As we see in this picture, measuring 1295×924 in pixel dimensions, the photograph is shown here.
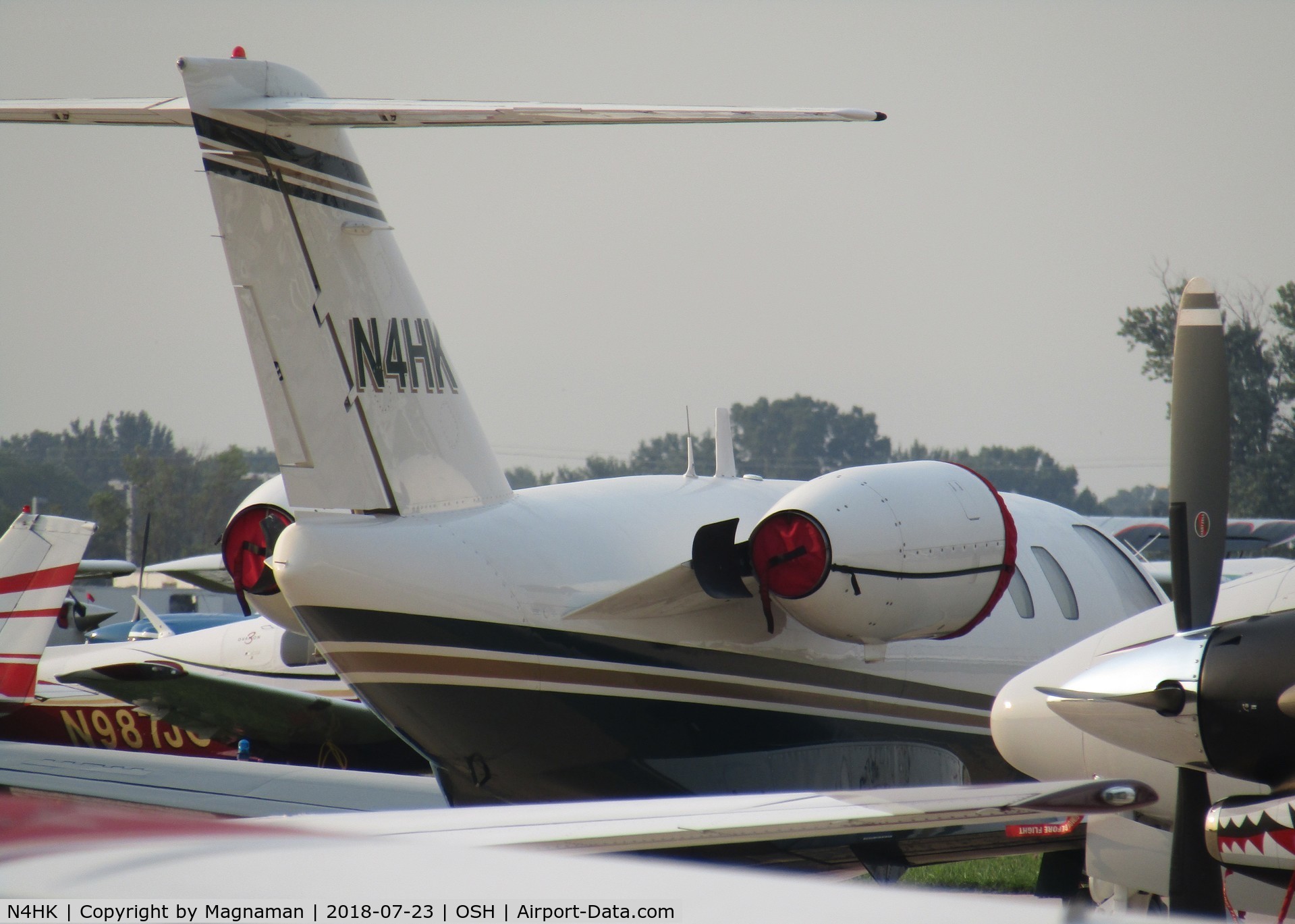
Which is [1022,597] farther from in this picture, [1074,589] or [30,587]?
[30,587]

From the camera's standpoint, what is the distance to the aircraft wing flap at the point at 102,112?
5.87m

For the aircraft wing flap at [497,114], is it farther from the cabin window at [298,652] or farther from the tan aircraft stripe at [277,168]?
the cabin window at [298,652]

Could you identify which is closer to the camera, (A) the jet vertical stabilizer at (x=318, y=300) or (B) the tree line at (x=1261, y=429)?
(A) the jet vertical stabilizer at (x=318, y=300)

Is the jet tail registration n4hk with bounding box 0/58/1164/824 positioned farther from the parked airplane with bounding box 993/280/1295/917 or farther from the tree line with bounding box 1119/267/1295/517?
the tree line with bounding box 1119/267/1295/517

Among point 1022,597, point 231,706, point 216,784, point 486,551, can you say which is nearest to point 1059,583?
point 1022,597

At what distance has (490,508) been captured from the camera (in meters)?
6.66

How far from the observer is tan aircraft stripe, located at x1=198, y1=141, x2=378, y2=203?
19.6 feet

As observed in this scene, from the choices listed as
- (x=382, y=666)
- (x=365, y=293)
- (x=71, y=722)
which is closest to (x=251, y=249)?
(x=365, y=293)

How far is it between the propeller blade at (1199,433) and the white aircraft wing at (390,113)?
58.2 inches

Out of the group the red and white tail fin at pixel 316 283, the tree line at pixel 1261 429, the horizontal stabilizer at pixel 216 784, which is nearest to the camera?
the red and white tail fin at pixel 316 283

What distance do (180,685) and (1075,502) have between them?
81.1 metres

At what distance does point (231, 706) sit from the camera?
11.2 metres

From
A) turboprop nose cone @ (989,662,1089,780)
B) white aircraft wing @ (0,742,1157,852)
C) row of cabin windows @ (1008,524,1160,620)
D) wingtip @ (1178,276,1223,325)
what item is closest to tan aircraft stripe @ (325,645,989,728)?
white aircraft wing @ (0,742,1157,852)

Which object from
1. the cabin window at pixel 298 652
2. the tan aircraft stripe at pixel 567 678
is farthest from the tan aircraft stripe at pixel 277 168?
the cabin window at pixel 298 652
